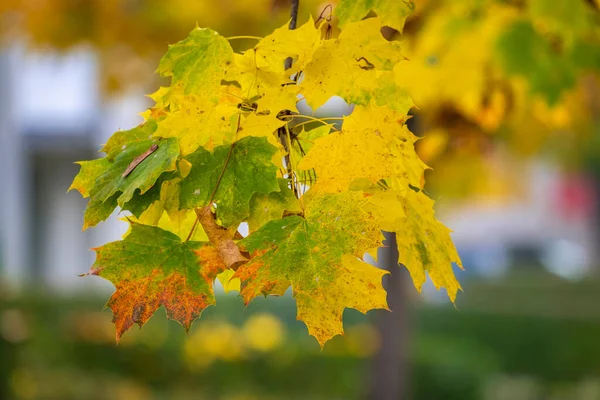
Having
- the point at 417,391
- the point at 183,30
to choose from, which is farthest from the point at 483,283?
the point at 183,30

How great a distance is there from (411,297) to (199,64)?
6.20 m

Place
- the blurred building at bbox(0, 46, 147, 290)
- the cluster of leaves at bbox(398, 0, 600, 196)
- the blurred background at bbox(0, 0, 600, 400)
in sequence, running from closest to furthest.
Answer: the cluster of leaves at bbox(398, 0, 600, 196)
the blurred background at bbox(0, 0, 600, 400)
the blurred building at bbox(0, 46, 147, 290)

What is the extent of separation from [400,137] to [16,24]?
465 cm

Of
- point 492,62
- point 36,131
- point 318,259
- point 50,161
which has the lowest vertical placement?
point 50,161

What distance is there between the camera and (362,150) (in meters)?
1.25

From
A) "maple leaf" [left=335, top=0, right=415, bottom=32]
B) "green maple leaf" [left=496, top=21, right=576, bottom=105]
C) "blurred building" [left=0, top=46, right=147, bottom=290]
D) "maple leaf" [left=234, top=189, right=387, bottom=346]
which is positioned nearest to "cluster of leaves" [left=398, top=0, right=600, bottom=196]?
"green maple leaf" [left=496, top=21, right=576, bottom=105]

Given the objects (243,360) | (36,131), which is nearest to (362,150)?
(243,360)

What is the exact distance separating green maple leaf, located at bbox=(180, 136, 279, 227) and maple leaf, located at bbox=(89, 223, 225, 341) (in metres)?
0.08

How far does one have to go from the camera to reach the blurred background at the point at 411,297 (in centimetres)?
312

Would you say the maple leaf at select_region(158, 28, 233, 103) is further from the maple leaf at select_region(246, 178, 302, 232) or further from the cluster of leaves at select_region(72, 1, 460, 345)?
the maple leaf at select_region(246, 178, 302, 232)

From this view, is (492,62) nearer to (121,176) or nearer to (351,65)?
(351,65)

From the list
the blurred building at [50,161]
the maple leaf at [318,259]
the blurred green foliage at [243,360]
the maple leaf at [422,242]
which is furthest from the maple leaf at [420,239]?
the blurred building at [50,161]

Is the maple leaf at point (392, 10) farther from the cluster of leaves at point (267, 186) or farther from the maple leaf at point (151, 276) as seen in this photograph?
the maple leaf at point (151, 276)

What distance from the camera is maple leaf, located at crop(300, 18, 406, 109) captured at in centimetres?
132
